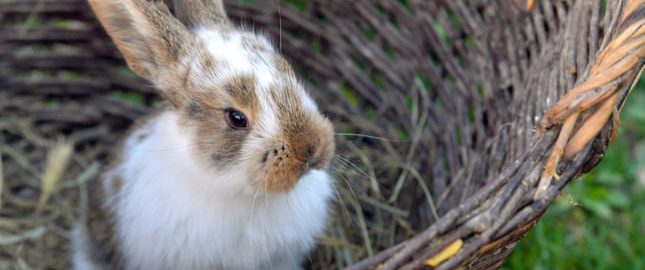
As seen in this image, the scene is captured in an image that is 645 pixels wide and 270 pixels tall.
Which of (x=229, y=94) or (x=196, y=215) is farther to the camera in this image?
(x=196, y=215)

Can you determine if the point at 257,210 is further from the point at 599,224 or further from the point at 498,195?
the point at 599,224

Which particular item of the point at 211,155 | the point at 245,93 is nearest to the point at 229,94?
the point at 245,93

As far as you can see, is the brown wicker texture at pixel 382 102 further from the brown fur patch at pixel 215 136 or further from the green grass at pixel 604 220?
the green grass at pixel 604 220

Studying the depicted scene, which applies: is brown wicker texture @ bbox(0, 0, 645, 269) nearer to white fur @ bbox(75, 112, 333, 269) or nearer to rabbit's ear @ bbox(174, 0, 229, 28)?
white fur @ bbox(75, 112, 333, 269)

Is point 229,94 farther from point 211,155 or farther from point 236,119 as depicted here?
point 211,155

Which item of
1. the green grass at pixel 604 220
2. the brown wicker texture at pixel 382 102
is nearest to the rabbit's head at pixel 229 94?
the brown wicker texture at pixel 382 102

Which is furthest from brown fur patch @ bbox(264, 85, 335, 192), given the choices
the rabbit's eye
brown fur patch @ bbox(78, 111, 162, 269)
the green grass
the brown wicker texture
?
the green grass
